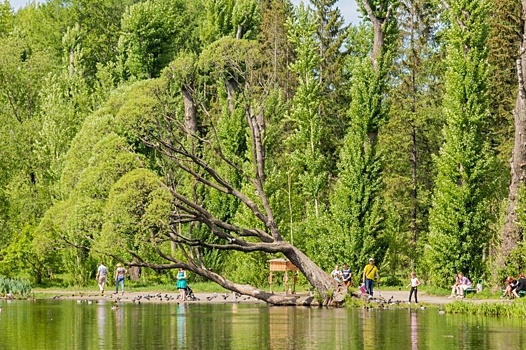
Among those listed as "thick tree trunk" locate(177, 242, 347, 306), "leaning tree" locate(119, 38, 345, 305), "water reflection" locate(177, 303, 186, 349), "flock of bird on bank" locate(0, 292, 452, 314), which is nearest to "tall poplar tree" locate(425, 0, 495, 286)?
"flock of bird on bank" locate(0, 292, 452, 314)

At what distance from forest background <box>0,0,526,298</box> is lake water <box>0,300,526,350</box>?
11.3 feet

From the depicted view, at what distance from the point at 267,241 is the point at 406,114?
87.4 ft

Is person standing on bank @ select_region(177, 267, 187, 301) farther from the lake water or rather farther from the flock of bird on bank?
the lake water

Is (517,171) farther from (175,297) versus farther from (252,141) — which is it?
(175,297)

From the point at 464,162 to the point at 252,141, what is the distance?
9935 mm

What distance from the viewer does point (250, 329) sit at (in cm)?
2958

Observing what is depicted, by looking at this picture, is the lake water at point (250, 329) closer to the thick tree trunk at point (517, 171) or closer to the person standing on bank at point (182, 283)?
the person standing on bank at point (182, 283)

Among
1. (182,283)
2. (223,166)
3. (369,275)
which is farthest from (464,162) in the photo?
(223,166)

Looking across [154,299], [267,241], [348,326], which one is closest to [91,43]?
[154,299]

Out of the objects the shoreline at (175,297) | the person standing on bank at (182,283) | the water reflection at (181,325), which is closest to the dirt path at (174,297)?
the shoreline at (175,297)

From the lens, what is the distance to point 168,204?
3853 centimetres

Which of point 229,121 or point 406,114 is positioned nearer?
point 229,121

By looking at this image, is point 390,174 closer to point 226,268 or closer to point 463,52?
point 226,268

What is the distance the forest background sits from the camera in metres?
42.8
